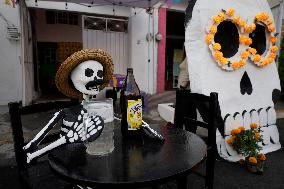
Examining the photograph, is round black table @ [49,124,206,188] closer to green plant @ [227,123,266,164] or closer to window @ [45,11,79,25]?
green plant @ [227,123,266,164]

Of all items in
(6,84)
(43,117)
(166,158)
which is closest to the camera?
(166,158)

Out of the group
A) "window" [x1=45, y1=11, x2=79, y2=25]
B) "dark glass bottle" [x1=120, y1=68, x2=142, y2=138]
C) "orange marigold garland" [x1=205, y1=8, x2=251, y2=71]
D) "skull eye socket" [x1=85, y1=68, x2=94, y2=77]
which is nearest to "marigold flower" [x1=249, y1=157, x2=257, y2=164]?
"orange marigold garland" [x1=205, y1=8, x2=251, y2=71]

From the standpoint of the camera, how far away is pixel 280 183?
250 cm

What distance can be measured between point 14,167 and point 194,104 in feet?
7.58

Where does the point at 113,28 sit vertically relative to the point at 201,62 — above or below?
above

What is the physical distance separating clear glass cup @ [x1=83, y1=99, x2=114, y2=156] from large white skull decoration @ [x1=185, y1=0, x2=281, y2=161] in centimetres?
189

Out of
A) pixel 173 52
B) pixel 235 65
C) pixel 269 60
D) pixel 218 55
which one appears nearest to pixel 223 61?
pixel 218 55

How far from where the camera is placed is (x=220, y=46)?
3.06 m

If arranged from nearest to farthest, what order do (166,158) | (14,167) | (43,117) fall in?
(166,158), (14,167), (43,117)

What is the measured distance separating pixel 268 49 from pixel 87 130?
323 centimetres

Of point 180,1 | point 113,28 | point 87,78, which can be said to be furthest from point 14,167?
point 180,1

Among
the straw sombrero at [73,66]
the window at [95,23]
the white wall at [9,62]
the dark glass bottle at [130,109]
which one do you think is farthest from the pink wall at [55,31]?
the dark glass bottle at [130,109]

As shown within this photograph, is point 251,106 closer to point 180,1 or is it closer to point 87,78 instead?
point 87,78

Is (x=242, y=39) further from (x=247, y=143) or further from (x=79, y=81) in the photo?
(x=79, y=81)
